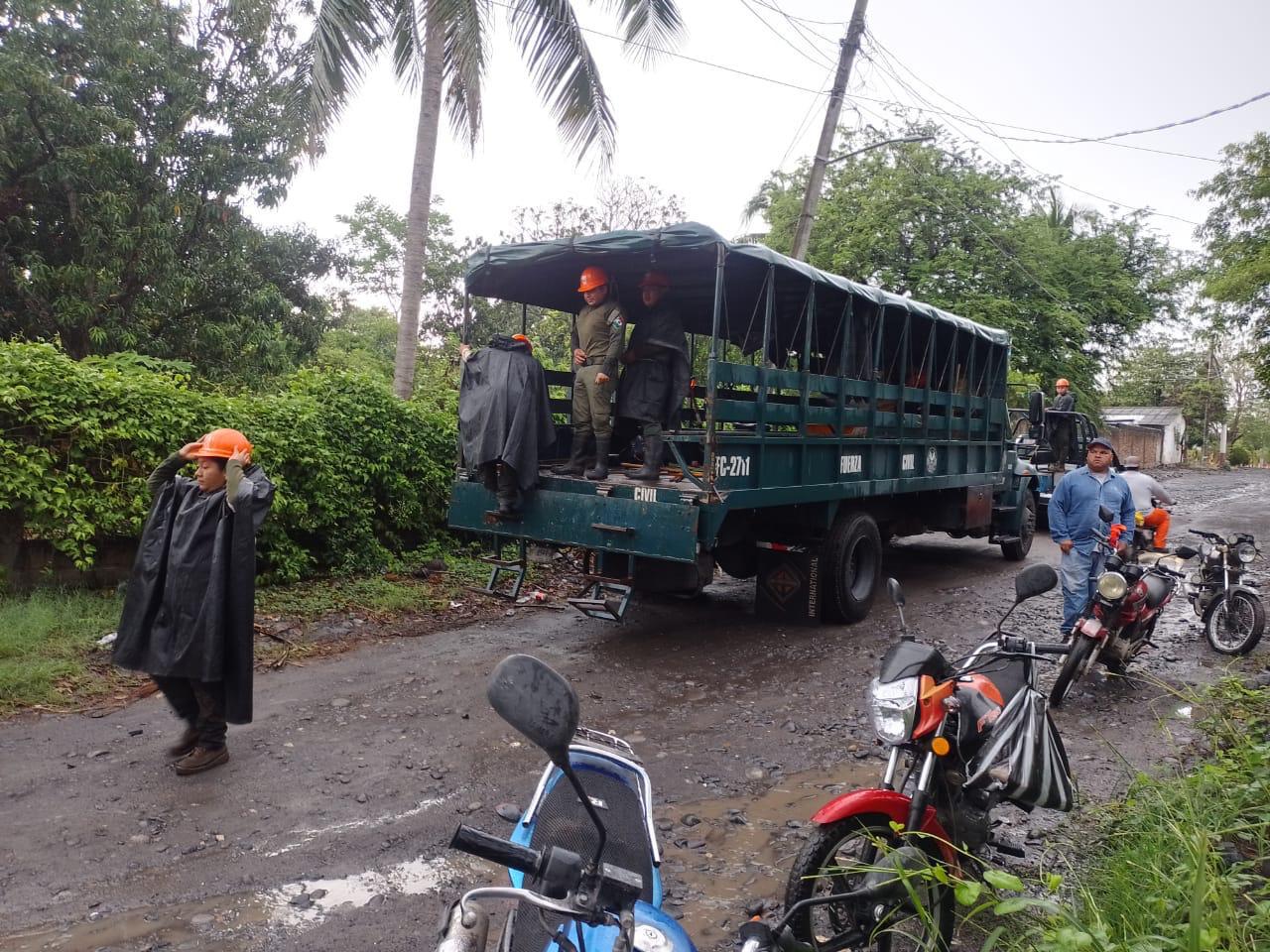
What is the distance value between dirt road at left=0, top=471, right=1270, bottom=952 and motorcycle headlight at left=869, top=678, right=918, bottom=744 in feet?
3.16

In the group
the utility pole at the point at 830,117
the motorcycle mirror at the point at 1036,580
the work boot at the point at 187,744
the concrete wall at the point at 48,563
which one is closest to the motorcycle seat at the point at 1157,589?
the motorcycle mirror at the point at 1036,580

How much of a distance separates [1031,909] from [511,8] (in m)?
10.3

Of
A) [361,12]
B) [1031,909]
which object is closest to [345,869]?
[1031,909]

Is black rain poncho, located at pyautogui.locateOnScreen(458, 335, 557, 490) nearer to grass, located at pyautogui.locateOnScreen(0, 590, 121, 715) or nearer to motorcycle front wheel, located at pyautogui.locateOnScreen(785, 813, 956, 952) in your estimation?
grass, located at pyautogui.locateOnScreen(0, 590, 121, 715)

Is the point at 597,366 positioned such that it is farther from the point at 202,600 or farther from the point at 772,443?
the point at 202,600

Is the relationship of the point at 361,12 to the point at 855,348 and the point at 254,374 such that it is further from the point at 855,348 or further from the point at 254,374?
the point at 855,348

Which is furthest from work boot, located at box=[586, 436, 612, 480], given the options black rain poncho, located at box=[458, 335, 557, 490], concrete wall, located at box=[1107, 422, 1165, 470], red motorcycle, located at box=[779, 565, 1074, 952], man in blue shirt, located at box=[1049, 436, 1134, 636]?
concrete wall, located at box=[1107, 422, 1165, 470]

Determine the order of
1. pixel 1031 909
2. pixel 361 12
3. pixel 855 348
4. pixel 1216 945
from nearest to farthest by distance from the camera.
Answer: pixel 1216 945 → pixel 1031 909 → pixel 855 348 → pixel 361 12

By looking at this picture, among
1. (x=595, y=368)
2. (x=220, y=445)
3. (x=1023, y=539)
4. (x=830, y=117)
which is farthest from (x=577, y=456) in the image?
(x=830, y=117)

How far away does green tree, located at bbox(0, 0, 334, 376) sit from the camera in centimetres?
1103

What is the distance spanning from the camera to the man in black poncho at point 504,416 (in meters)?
6.12

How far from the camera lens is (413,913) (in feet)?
10.2

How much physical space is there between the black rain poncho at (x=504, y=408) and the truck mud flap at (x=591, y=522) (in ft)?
0.85

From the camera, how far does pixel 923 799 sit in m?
2.76
